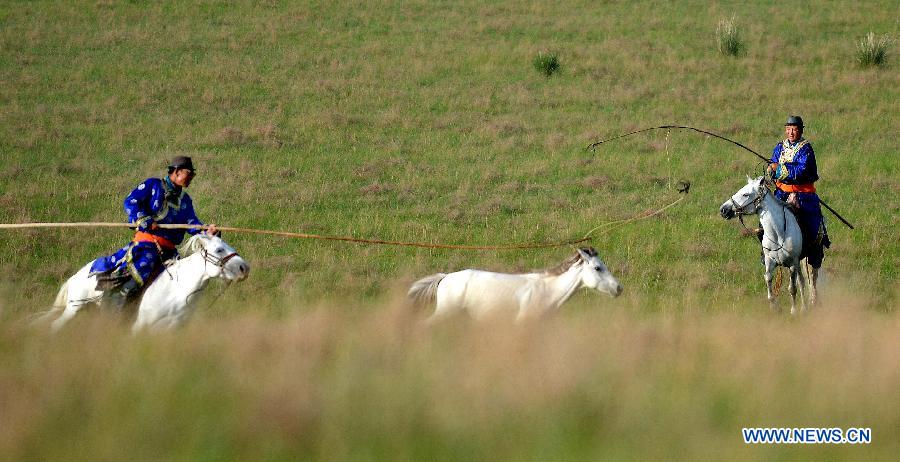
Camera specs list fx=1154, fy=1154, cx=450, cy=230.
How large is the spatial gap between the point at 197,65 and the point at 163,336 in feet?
71.3

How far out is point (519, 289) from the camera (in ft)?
32.4

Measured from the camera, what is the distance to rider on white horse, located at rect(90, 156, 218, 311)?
9.62 metres

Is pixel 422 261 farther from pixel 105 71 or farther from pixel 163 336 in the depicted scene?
pixel 105 71

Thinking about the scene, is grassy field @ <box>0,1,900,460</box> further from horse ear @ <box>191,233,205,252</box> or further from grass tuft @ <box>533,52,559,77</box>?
horse ear @ <box>191,233,205,252</box>

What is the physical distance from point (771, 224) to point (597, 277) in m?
3.68

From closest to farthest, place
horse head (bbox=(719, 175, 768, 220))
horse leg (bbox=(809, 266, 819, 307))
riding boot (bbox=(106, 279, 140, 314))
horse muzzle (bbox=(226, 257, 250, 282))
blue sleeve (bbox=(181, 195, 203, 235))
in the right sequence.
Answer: horse muzzle (bbox=(226, 257, 250, 282)) < riding boot (bbox=(106, 279, 140, 314)) < blue sleeve (bbox=(181, 195, 203, 235)) < horse head (bbox=(719, 175, 768, 220)) < horse leg (bbox=(809, 266, 819, 307))

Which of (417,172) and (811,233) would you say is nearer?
(811,233)

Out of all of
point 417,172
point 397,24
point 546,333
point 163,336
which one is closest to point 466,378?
point 546,333

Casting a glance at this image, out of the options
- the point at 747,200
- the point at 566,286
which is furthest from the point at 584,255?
the point at 747,200

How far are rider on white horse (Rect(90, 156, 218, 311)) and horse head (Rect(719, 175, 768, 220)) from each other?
5.67 m

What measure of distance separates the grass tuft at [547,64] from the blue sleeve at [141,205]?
1882 cm

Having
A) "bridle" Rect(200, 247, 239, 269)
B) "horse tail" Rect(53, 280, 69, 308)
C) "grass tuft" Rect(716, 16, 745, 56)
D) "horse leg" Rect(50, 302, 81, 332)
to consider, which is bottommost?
"horse leg" Rect(50, 302, 81, 332)

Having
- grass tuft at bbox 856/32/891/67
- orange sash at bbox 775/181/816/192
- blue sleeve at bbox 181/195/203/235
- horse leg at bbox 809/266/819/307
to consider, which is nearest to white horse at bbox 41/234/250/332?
blue sleeve at bbox 181/195/203/235

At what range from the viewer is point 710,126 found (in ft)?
77.3
